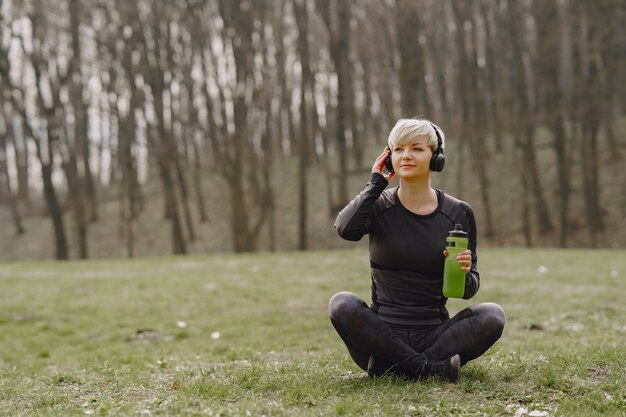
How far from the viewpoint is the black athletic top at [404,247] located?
5051 mm

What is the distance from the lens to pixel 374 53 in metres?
39.1

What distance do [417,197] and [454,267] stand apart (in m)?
0.67

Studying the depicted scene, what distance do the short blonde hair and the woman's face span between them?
0.09 ft

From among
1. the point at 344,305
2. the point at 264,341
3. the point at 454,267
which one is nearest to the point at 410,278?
the point at 454,267

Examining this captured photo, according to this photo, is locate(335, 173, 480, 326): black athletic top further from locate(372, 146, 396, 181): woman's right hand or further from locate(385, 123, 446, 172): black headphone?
locate(385, 123, 446, 172): black headphone

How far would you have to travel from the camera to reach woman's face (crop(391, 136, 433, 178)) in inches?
201

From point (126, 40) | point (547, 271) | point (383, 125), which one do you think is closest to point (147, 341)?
point (547, 271)

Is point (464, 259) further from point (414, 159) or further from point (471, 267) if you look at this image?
point (414, 159)

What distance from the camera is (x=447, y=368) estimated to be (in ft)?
16.5

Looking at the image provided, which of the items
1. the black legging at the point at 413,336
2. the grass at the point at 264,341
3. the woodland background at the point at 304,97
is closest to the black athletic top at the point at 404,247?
the black legging at the point at 413,336

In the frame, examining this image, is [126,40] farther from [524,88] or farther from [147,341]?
[147,341]

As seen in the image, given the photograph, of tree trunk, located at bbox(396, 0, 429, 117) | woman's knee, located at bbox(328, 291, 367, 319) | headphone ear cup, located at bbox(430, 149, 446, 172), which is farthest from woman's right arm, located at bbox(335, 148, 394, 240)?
tree trunk, located at bbox(396, 0, 429, 117)

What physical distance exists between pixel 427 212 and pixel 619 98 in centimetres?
3701

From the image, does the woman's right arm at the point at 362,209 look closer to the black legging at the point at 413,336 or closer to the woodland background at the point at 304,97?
the black legging at the point at 413,336
